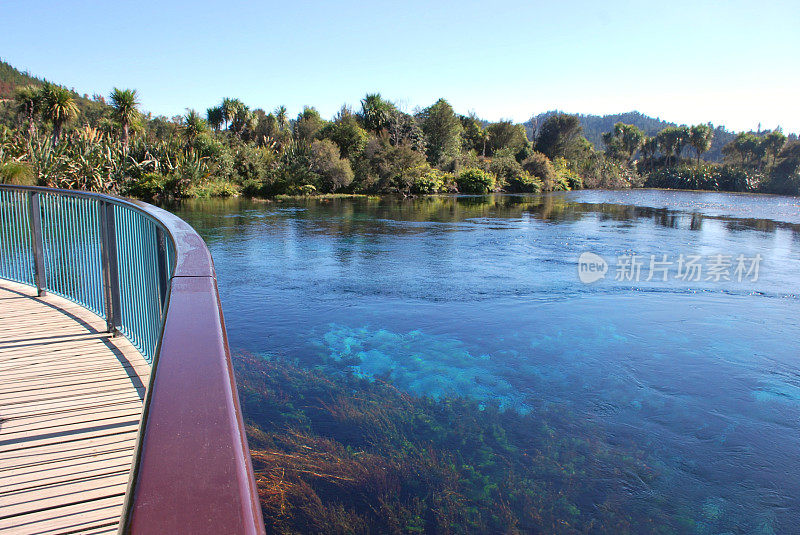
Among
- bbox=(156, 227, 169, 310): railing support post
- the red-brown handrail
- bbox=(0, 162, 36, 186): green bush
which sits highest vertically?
bbox=(0, 162, 36, 186): green bush

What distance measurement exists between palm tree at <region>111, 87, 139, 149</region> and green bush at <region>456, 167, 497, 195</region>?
2976 cm

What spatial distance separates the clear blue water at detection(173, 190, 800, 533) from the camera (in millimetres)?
5141

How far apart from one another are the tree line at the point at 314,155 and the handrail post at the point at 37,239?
19.5 metres

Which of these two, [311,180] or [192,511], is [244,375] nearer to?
[192,511]

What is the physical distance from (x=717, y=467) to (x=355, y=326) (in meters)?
5.36

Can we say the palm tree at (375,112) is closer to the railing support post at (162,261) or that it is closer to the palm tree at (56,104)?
the palm tree at (56,104)

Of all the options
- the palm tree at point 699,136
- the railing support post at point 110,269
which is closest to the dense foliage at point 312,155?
the palm tree at point 699,136

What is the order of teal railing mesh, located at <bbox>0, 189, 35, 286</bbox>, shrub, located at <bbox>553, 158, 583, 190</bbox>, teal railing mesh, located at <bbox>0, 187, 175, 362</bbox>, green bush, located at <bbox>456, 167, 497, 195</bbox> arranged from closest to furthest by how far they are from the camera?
teal railing mesh, located at <bbox>0, 187, 175, 362</bbox>
teal railing mesh, located at <bbox>0, 189, 35, 286</bbox>
green bush, located at <bbox>456, 167, 497, 195</bbox>
shrub, located at <bbox>553, 158, 583, 190</bbox>

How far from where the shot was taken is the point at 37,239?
5602 millimetres

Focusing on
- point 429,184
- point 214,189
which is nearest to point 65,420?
point 214,189

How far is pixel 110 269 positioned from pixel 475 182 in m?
50.0

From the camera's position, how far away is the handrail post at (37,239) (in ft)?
18.0

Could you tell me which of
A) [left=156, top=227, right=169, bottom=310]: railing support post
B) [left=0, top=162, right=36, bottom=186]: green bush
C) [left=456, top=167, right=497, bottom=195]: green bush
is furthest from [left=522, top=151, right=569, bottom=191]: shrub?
[left=156, top=227, right=169, bottom=310]: railing support post

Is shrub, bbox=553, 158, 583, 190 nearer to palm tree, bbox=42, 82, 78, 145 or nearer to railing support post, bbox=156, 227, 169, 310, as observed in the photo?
palm tree, bbox=42, 82, 78, 145
